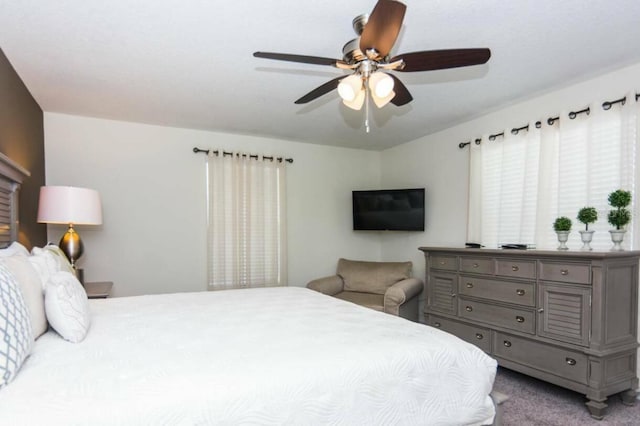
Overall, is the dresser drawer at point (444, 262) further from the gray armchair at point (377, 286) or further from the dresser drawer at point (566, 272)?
the dresser drawer at point (566, 272)

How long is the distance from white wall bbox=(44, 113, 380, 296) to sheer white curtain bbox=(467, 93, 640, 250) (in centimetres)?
223

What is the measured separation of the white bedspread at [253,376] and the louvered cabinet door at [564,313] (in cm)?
132

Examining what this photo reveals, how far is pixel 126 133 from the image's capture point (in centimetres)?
392

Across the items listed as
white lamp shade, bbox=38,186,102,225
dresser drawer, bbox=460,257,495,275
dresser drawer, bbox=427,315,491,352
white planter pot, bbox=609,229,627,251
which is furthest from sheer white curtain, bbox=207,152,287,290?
white planter pot, bbox=609,229,627,251

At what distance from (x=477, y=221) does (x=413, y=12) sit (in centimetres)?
246

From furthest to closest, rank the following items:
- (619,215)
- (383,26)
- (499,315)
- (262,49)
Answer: (499,315), (619,215), (262,49), (383,26)

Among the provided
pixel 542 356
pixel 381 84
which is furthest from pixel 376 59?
pixel 542 356

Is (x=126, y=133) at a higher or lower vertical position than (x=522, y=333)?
higher

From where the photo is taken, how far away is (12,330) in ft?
3.84

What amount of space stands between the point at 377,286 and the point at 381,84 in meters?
2.90

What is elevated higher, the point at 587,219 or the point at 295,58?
the point at 295,58

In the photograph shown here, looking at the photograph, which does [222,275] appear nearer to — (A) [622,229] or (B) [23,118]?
(B) [23,118]

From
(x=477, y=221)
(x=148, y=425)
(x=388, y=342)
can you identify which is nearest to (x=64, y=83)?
(x=148, y=425)

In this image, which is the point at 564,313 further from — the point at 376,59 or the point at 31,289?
the point at 31,289
